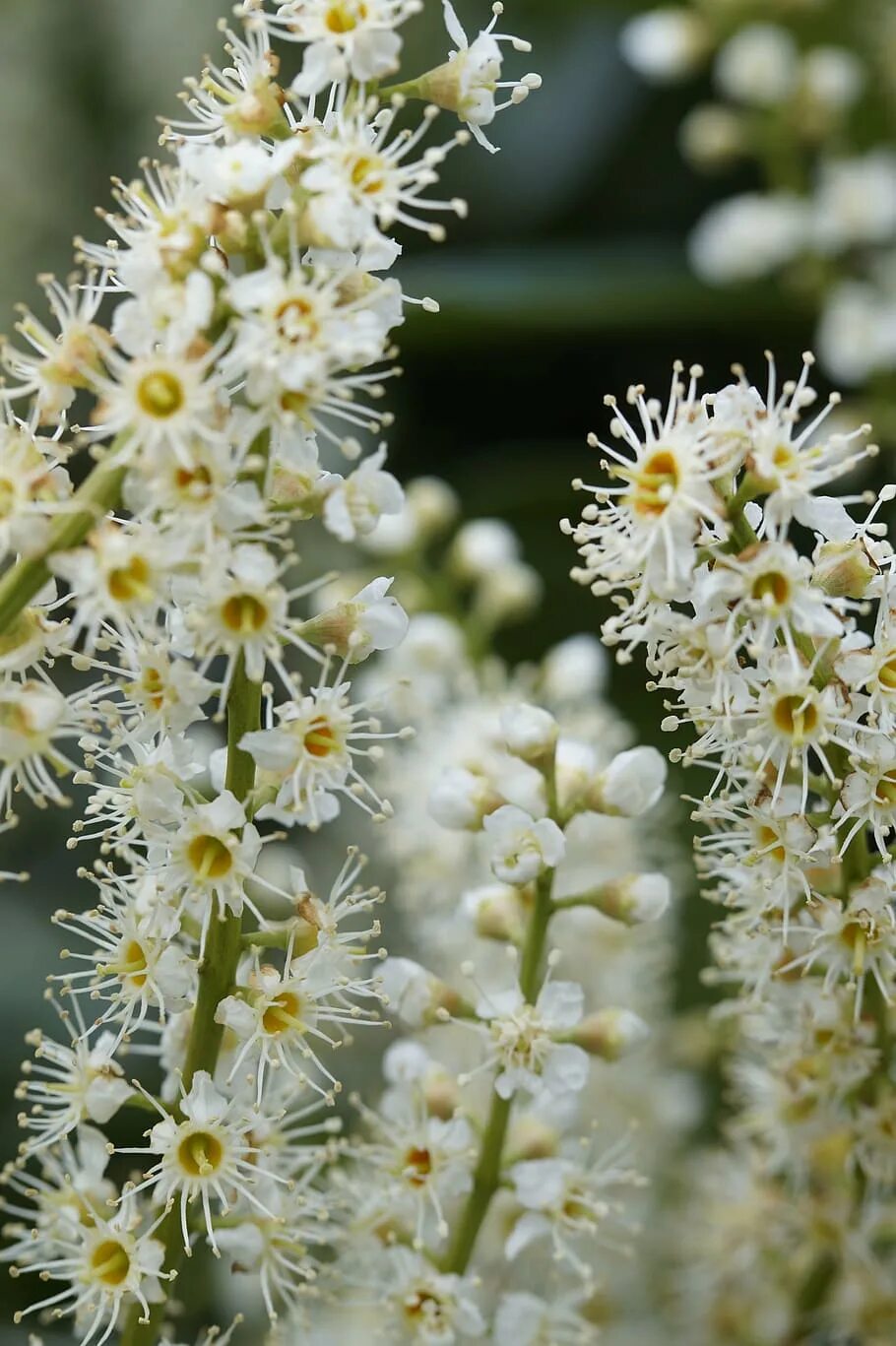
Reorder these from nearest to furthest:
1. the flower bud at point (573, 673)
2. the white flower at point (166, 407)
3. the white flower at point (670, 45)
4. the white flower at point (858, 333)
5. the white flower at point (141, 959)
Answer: the white flower at point (166, 407) → the white flower at point (141, 959) → the flower bud at point (573, 673) → the white flower at point (858, 333) → the white flower at point (670, 45)

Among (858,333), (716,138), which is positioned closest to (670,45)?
(716,138)

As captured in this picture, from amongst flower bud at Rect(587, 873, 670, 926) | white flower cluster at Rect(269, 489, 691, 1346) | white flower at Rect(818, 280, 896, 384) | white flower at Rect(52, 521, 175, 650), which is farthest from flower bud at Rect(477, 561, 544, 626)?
white flower at Rect(52, 521, 175, 650)

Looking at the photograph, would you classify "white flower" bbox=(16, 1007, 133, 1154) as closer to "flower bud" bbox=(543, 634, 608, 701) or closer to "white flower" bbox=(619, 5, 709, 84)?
"flower bud" bbox=(543, 634, 608, 701)

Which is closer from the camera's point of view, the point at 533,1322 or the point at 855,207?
the point at 533,1322

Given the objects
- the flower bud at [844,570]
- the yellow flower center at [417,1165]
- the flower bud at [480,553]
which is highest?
the flower bud at [480,553]

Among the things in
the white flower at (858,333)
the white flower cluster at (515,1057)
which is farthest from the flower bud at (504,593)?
the white flower at (858,333)

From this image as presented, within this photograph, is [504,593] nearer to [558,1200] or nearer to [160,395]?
[558,1200]

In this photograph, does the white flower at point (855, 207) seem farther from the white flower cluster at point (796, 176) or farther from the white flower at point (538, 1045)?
the white flower at point (538, 1045)
